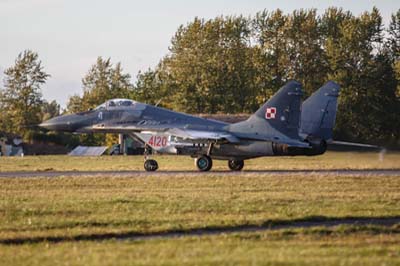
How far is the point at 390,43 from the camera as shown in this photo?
7981 centimetres

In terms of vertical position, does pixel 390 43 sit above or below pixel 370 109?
above

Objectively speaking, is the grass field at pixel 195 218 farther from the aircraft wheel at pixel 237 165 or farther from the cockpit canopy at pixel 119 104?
the cockpit canopy at pixel 119 104

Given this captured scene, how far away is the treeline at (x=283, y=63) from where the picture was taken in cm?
7350

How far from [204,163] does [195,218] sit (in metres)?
19.3

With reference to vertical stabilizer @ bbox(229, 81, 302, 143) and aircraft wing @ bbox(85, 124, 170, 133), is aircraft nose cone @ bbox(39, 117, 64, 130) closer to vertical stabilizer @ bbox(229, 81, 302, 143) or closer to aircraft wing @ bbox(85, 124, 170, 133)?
aircraft wing @ bbox(85, 124, 170, 133)

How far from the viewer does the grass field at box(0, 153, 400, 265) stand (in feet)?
45.6

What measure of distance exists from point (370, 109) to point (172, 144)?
3683 centimetres

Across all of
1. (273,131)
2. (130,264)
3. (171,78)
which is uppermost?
(171,78)

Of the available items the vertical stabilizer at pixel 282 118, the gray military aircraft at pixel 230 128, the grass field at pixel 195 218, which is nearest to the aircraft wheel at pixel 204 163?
the gray military aircraft at pixel 230 128

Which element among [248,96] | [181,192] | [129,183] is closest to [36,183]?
[129,183]

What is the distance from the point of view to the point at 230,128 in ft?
124

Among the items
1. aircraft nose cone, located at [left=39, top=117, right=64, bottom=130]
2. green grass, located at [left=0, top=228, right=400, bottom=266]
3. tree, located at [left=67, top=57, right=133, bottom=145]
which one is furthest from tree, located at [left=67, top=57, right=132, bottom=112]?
green grass, located at [left=0, top=228, right=400, bottom=266]

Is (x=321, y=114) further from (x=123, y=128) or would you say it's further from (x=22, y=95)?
(x=22, y=95)

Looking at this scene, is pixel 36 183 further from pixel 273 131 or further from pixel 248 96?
pixel 248 96
